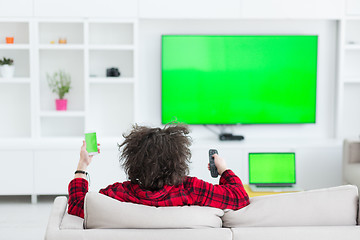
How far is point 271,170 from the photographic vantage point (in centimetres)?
332

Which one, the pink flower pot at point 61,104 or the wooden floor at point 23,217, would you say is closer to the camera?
the wooden floor at point 23,217

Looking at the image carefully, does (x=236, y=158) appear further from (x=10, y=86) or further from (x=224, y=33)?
(x=10, y=86)

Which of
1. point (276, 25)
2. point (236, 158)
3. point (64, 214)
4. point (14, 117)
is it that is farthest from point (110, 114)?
point (64, 214)

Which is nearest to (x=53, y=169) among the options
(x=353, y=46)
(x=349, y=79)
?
(x=349, y=79)

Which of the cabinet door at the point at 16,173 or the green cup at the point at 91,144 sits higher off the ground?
the green cup at the point at 91,144

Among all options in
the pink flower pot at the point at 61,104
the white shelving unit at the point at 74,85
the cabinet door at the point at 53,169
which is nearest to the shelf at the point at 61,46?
the white shelving unit at the point at 74,85

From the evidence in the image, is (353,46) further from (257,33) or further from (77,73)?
(77,73)

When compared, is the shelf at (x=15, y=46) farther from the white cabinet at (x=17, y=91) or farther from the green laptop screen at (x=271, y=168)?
the green laptop screen at (x=271, y=168)

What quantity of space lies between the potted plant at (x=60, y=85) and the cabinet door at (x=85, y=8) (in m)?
0.59

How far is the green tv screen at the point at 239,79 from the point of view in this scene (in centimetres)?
477

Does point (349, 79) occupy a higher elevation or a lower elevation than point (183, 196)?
higher

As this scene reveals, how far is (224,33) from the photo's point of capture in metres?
4.89

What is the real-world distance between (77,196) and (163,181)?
1.08 ft

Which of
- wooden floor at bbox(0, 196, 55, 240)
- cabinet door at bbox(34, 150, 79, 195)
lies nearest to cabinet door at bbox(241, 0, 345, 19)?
cabinet door at bbox(34, 150, 79, 195)
